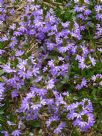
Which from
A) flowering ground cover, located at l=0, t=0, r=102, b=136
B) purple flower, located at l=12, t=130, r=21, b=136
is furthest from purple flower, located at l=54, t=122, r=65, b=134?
purple flower, located at l=12, t=130, r=21, b=136

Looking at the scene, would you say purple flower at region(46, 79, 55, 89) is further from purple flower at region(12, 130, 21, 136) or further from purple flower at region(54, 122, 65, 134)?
purple flower at region(12, 130, 21, 136)

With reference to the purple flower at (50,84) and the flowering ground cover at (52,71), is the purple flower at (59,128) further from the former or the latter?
the purple flower at (50,84)

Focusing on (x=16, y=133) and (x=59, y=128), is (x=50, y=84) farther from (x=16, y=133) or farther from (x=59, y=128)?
(x=16, y=133)

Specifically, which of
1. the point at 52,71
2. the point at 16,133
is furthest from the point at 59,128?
the point at 52,71

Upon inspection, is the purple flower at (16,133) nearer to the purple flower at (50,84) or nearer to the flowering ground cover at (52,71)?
Answer: the flowering ground cover at (52,71)

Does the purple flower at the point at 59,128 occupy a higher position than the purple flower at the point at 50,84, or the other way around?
the purple flower at the point at 50,84

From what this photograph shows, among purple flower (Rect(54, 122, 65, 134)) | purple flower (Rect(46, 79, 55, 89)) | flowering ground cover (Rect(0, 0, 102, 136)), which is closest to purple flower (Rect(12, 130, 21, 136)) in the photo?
flowering ground cover (Rect(0, 0, 102, 136))

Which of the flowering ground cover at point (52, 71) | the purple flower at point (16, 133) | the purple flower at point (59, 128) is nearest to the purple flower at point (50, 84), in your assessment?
the flowering ground cover at point (52, 71)

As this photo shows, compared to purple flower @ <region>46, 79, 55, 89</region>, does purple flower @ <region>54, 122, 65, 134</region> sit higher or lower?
lower
